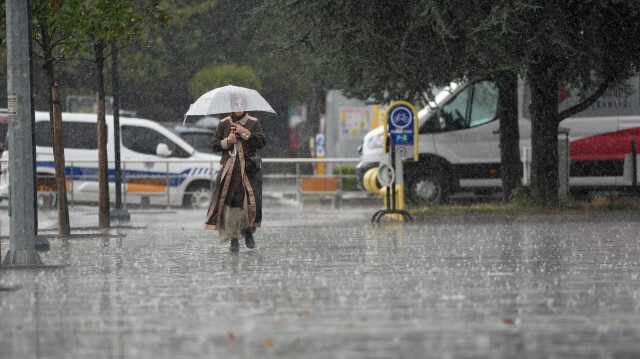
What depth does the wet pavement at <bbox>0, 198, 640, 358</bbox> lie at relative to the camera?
694cm

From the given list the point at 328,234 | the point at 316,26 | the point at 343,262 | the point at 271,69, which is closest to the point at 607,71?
the point at 316,26

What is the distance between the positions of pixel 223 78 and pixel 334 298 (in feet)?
113

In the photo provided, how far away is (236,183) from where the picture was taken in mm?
13742

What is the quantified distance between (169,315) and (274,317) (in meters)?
0.69

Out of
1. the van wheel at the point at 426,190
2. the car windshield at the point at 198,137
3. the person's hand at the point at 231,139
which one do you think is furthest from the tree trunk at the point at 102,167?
the car windshield at the point at 198,137

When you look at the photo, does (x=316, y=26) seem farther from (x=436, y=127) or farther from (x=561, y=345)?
(x=561, y=345)

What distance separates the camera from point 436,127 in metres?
24.6

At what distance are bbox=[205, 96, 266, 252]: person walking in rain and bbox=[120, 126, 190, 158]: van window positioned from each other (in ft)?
43.7

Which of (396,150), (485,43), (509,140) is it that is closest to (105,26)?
(485,43)

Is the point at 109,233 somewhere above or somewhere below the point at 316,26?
below

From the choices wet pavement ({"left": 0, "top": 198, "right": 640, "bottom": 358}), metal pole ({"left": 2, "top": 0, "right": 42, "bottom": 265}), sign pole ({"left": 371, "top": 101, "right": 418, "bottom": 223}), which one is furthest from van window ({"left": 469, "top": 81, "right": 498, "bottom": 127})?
metal pole ({"left": 2, "top": 0, "right": 42, "bottom": 265})

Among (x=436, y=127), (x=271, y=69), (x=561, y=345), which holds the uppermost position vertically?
(x=271, y=69)

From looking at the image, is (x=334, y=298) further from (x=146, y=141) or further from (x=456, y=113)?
(x=146, y=141)

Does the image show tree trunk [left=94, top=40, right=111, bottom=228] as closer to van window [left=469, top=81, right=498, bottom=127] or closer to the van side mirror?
the van side mirror
